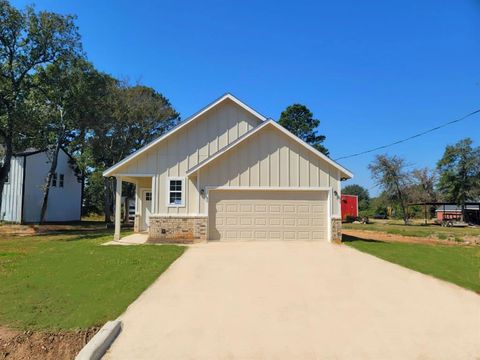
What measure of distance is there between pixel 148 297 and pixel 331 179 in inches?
437

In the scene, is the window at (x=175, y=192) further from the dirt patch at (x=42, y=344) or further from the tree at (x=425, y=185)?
the tree at (x=425, y=185)

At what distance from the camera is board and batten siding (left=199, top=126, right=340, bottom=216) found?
54.6ft

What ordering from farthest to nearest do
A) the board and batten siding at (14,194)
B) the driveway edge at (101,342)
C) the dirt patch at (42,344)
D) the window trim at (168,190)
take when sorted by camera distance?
1. the board and batten siding at (14,194)
2. the window trim at (168,190)
3. the dirt patch at (42,344)
4. the driveway edge at (101,342)

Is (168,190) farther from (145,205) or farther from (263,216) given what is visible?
(145,205)

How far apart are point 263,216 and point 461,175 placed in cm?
4157

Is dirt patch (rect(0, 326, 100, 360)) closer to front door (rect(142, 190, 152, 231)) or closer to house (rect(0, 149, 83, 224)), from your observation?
front door (rect(142, 190, 152, 231))

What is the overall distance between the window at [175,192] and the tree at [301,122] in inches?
1286

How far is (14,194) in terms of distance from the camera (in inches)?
1156

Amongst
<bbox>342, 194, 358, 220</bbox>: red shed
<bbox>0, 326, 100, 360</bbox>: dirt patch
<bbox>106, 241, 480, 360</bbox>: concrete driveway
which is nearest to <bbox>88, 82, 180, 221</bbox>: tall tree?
<bbox>342, 194, 358, 220</bbox>: red shed

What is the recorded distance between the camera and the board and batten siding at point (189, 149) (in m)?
17.0

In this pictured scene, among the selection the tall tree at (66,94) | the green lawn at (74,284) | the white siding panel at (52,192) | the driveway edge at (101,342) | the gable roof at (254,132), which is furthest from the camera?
the white siding panel at (52,192)

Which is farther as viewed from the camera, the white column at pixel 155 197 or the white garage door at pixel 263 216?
the white column at pixel 155 197

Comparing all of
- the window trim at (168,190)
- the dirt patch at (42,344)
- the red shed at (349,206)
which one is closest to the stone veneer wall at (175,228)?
the window trim at (168,190)

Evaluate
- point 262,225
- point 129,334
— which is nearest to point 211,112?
point 262,225
